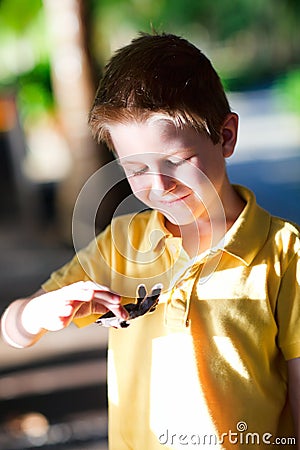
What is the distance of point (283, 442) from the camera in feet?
2.82

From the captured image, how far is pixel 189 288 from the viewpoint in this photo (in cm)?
83

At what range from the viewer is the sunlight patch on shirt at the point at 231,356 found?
81cm

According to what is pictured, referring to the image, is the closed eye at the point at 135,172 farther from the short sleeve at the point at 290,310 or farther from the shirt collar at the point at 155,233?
the short sleeve at the point at 290,310

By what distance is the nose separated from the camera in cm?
78

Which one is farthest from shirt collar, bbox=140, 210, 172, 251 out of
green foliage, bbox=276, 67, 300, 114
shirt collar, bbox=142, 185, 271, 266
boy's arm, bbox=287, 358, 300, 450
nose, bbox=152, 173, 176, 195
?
green foliage, bbox=276, 67, 300, 114

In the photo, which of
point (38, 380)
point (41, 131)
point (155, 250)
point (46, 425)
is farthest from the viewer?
point (41, 131)

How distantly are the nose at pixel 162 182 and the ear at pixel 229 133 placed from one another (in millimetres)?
94

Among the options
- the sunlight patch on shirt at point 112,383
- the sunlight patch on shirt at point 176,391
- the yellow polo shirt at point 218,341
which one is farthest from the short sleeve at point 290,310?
the sunlight patch on shirt at point 112,383

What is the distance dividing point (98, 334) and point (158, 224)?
193cm

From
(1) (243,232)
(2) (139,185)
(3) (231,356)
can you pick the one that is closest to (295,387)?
(3) (231,356)

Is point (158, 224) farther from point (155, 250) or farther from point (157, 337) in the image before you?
point (157, 337)

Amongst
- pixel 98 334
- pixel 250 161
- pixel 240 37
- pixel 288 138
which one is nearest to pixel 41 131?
pixel 250 161

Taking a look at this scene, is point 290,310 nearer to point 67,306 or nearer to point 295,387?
point 295,387

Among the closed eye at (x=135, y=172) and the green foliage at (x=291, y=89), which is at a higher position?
the green foliage at (x=291, y=89)
